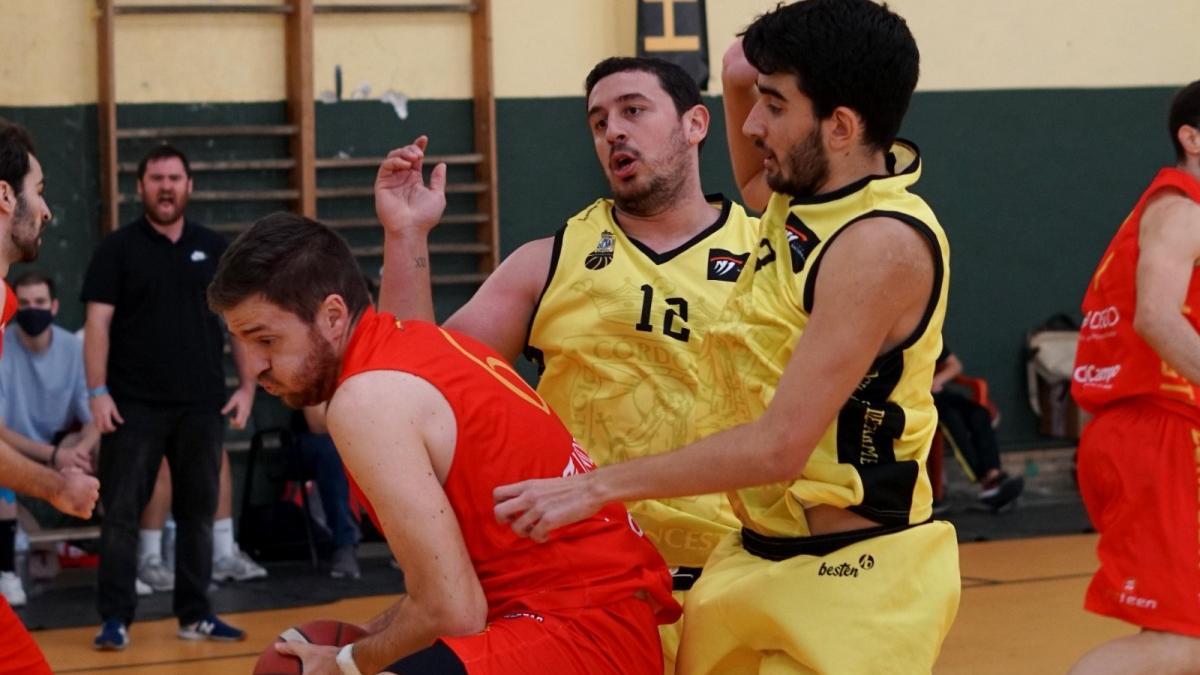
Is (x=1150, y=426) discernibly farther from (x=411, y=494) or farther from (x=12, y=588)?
(x=12, y=588)

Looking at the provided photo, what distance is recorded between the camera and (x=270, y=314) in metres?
2.85

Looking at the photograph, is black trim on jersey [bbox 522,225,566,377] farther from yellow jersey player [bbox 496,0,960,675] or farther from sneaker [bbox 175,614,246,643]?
sneaker [bbox 175,614,246,643]

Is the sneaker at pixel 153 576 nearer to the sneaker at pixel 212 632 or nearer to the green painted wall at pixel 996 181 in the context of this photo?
the sneaker at pixel 212 632

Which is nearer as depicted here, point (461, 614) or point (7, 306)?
point (461, 614)

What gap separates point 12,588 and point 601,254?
16.1 ft

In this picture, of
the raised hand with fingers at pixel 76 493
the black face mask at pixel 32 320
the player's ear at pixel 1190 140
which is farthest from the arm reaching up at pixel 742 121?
the black face mask at pixel 32 320

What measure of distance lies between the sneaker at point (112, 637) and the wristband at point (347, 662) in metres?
4.28

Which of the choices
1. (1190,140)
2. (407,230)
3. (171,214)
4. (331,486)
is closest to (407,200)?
(407,230)

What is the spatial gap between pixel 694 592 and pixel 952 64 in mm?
8649

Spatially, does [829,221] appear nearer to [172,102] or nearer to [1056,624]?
[1056,624]

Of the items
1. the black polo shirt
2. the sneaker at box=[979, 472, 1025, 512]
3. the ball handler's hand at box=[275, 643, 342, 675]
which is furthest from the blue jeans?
the ball handler's hand at box=[275, 643, 342, 675]

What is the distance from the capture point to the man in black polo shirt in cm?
701

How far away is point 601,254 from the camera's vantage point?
387 cm

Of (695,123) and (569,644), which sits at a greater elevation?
(695,123)
